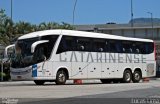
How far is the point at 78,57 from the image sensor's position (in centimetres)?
3088

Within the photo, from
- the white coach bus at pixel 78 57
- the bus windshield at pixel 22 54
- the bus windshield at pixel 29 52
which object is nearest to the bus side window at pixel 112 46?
the white coach bus at pixel 78 57

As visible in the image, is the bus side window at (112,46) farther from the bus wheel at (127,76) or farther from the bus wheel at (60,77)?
the bus wheel at (60,77)

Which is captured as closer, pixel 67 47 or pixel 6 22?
pixel 67 47

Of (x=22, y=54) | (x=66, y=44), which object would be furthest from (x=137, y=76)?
(x=22, y=54)

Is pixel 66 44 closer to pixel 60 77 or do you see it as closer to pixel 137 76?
pixel 60 77

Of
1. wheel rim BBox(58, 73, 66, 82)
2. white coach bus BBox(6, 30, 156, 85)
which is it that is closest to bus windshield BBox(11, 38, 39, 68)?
→ white coach bus BBox(6, 30, 156, 85)

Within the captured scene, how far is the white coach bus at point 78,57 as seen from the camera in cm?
2870

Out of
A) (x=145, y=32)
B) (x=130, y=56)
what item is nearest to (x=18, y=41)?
(x=130, y=56)

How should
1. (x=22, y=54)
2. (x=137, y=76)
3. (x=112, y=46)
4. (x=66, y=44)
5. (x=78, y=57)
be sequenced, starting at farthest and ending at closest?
(x=137, y=76)
(x=112, y=46)
(x=78, y=57)
(x=66, y=44)
(x=22, y=54)

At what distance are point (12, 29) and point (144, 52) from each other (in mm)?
32230

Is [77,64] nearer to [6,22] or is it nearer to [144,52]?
[144,52]

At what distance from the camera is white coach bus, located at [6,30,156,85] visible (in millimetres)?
28703

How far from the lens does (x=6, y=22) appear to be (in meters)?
64.6

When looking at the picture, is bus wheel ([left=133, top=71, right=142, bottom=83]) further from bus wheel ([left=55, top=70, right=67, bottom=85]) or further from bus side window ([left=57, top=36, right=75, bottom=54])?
bus wheel ([left=55, top=70, right=67, bottom=85])
